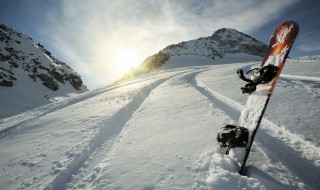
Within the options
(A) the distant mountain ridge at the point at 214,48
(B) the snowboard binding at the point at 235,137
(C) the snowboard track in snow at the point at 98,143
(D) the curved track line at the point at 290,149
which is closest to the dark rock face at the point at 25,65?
(C) the snowboard track in snow at the point at 98,143

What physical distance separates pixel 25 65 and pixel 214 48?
6186 centimetres

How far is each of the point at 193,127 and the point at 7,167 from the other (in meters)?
4.95

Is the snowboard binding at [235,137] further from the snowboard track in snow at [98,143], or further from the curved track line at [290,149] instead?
the snowboard track in snow at [98,143]

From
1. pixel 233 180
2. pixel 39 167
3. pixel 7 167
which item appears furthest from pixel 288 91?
pixel 7 167

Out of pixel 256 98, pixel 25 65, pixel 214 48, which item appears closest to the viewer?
pixel 256 98

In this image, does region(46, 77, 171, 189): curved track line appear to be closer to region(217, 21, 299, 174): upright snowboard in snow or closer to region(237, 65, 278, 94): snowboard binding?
region(217, 21, 299, 174): upright snowboard in snow

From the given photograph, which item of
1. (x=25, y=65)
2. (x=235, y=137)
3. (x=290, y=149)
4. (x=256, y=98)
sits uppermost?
(x=25, y=65)

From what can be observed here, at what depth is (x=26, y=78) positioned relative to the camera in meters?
29.2

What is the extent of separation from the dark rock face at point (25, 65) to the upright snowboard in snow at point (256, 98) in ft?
96.4

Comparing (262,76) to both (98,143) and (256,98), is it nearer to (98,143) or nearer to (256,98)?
(256,98)

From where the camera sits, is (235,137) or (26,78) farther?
(26,78)

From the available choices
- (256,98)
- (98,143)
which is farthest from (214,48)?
(256,98)

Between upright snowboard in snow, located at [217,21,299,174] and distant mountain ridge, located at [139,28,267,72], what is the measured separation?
50723 mm

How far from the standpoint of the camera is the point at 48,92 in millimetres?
29078
